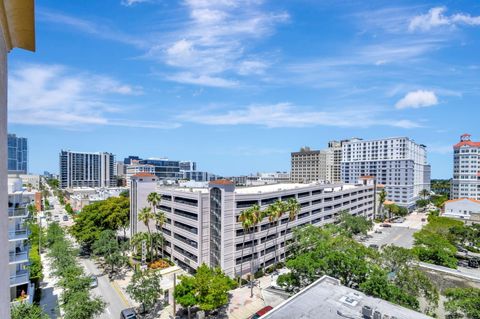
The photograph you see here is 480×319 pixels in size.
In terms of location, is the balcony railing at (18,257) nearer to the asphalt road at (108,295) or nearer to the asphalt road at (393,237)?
the asphalt road at (108,295)

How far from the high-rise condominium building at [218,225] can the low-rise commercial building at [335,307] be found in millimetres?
18482

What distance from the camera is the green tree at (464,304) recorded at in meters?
23.8

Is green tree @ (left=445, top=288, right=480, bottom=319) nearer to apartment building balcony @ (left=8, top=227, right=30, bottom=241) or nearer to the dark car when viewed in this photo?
the dark car

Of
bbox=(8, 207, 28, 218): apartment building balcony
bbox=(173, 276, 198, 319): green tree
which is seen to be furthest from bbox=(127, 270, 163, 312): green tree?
bbox=(8, 207, 28, 218): apartment building balcony

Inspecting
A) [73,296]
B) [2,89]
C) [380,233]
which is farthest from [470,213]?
[2,89]

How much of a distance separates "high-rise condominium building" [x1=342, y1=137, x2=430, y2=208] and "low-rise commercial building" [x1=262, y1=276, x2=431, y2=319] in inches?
4130

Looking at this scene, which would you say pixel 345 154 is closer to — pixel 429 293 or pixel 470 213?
pixel 470 213

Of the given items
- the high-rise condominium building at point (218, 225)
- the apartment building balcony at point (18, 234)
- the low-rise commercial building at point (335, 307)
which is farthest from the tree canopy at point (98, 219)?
the low-rise commercial building at point (335, 307)

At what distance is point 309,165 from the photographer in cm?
17388

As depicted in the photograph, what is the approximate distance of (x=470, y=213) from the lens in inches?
3467

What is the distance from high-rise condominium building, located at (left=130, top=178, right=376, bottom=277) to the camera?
1706 inches

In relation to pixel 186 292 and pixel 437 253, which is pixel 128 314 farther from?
pixel 437 253

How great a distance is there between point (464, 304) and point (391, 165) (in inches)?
4174

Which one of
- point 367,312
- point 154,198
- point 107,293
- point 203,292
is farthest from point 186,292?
point 154,198
